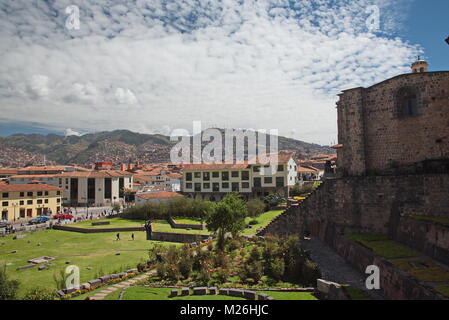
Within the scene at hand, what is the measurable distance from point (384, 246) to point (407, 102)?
11.3 meters

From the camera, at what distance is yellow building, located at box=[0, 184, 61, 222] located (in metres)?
53.9

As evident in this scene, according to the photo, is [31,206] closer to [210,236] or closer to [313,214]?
[210,236]

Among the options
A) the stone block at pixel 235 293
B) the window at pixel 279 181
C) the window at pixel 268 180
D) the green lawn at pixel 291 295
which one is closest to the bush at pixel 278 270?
the green lawn at pixel 291 295

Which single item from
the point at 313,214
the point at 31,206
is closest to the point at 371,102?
the point at 313,214

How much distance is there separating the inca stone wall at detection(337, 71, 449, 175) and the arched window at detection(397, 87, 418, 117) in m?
0.22

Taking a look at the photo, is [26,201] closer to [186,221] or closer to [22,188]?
[22,188]

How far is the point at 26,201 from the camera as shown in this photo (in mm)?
56969

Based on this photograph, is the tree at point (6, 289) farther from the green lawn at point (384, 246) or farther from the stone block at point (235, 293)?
the green lawn at point (384, 246)

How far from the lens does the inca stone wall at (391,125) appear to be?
21422 millimetres

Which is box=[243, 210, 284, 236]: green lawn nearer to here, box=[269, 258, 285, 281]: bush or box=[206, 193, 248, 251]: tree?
box=[206, 193, 248, 251]: tree

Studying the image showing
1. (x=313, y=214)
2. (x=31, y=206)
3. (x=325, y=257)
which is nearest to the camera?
(x=325, y=257)

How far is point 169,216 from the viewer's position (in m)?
47.0

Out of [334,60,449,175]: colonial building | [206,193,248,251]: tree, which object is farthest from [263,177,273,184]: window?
[334,60,449,175]: colonial building
